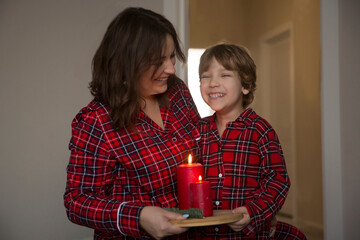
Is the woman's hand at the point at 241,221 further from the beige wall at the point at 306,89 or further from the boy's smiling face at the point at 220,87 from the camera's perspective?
the beige wall at the point at 306,89

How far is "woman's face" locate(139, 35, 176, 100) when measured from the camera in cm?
143

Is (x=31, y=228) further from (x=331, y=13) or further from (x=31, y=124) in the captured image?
(x=331, y=13)

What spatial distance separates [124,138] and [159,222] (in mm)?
348

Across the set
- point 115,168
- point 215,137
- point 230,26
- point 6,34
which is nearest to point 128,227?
point 115,168

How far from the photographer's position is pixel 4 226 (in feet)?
6.85

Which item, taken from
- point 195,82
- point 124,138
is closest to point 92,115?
point 124,138

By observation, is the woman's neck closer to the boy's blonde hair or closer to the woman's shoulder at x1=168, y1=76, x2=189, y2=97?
the woman's shoulder at x1=168, y1=76, x2=189, y2=97

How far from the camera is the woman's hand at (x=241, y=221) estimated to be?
4.25ft

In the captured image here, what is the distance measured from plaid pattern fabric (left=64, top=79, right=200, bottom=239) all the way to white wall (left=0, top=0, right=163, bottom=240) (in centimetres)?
91

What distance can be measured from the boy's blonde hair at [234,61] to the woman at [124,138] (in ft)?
0.71

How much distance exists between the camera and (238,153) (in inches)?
58.7

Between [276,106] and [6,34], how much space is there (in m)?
2.84

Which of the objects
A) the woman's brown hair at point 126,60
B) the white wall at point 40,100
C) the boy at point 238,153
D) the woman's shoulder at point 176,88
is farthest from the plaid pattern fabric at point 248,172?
the white wall at point 40,100

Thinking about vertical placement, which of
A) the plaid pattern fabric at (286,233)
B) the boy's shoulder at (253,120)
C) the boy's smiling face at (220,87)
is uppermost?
the boy's smiling face at (220,87)
